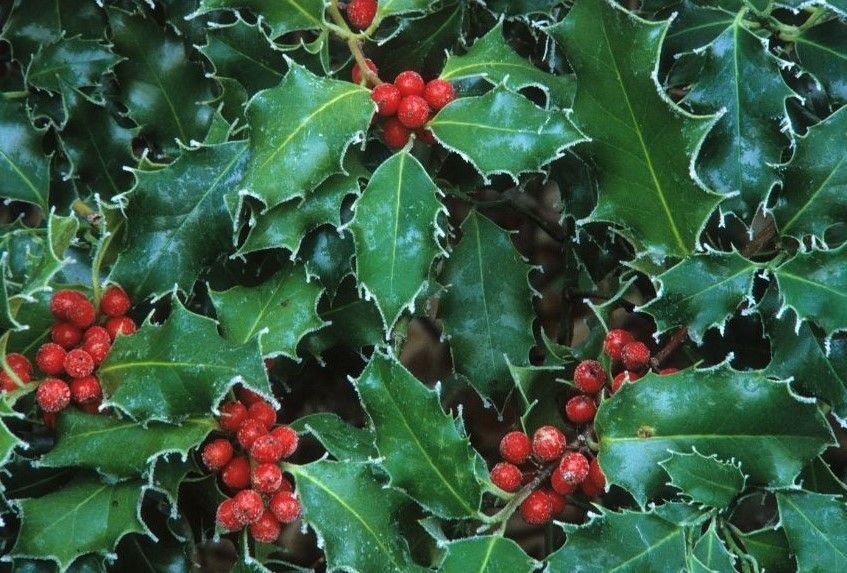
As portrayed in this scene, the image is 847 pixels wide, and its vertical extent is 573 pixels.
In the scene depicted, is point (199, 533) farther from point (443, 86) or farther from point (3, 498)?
point (443, 86)

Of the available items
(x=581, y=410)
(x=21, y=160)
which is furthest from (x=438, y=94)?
(x=21, y=160)

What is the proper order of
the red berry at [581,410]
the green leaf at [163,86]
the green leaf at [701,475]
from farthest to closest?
the green leaf at [163,86] < the red berry at [581,410] < the green leaf at [701,475]

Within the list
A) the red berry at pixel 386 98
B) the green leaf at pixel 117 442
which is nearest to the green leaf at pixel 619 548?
the green leaf at pixel 117 442

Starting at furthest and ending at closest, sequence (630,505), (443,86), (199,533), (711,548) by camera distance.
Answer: (630,505) → (199,533) → (443,86) → (711,548)

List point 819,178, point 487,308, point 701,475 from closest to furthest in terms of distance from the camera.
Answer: point 701,475 → point 819,178 → point 487,308

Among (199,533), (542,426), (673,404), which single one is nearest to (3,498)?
(199,533)

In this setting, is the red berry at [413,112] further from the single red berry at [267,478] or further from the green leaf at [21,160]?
the green leaf at [21,160]

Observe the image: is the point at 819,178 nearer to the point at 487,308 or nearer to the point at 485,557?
the point at 487,308
